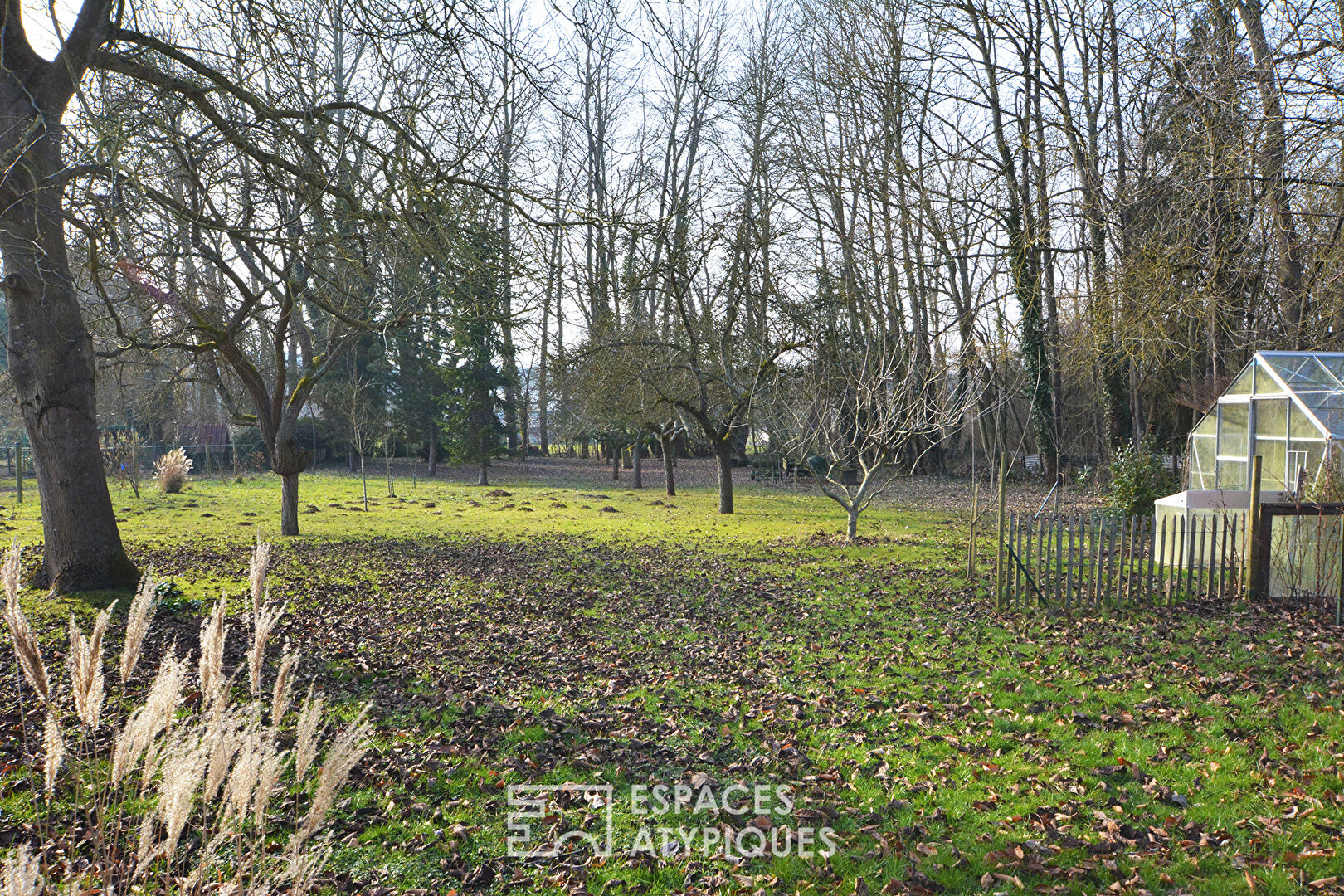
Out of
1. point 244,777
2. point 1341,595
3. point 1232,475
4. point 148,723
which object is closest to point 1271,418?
point 1232,475

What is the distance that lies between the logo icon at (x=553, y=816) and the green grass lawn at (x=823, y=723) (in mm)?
54

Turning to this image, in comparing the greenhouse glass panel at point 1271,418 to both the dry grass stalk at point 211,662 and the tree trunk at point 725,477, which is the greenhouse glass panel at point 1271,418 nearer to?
the tree trunk at point 725,477

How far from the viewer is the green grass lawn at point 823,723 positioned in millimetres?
3838

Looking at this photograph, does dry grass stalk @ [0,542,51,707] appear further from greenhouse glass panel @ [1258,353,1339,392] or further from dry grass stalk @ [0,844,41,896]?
greenhouse glass panel @ [1258,353,1339,392]

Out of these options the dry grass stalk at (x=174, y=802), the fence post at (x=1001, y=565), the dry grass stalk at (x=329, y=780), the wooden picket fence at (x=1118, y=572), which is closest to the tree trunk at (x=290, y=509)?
the fence post at (x=1001, y=565)

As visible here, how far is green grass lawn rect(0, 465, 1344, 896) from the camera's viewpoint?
3.84 m

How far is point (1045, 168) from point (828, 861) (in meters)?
15.0

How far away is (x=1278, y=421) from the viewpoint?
11.2m

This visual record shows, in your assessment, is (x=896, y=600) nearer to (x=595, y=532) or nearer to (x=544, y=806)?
(x=544, y=806)

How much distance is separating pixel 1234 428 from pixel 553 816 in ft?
41.0

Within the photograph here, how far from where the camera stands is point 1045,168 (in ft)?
50.3

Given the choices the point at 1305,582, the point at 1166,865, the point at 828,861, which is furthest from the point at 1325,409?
the point at 828,861

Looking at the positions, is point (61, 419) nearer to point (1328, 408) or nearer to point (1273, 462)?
point (1328, 408)

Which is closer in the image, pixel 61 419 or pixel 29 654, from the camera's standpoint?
pixel 29 654
